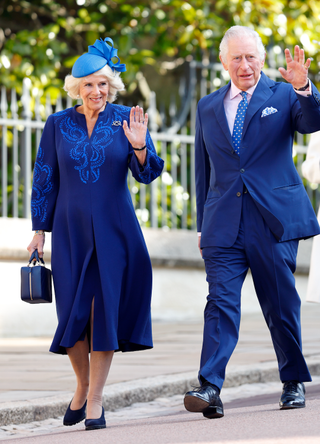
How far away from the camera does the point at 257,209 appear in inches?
165

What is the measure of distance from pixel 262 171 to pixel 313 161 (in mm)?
1221

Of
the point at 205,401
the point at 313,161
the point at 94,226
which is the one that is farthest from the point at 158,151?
the point at 205,401

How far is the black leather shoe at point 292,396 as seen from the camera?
Answer: 4.14 meters

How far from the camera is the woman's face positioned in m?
4.32

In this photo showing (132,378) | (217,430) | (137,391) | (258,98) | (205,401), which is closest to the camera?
(217,430)

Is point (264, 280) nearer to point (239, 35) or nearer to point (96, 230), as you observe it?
point (96, 230)

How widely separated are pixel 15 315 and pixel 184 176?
94.7 inches

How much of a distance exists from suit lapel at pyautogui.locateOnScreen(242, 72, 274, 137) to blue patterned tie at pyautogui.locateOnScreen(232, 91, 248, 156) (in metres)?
0.05

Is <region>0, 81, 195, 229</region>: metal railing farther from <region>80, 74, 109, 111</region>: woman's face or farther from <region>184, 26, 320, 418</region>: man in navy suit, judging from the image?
<region>184, 26, 320, 418</region>: man in navy suit

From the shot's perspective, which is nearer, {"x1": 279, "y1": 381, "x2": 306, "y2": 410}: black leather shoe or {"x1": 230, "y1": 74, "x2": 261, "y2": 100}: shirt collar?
{"x1": 279, "y1": 381, "x2": 306, "y2": 410}: black leather shoe

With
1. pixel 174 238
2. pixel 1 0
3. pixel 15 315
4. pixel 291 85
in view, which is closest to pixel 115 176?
pixel 291 85

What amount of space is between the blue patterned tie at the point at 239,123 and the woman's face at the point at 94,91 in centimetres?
67

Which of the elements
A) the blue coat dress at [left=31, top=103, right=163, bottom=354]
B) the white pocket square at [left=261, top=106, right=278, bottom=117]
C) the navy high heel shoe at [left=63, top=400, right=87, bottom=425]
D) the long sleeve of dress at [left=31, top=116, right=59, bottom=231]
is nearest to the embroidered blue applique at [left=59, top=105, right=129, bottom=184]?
the blue coat dress at [left=31, top=103, right=163, bottom=354]

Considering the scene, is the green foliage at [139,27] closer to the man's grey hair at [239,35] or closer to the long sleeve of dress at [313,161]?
the long sleeve of dress at [313,161]
